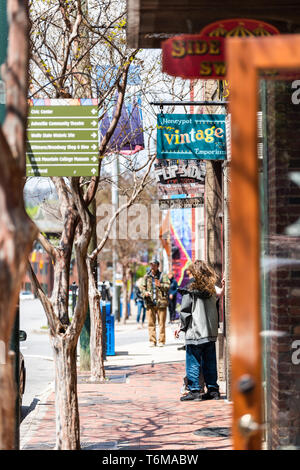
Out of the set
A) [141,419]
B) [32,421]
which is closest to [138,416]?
[141,419]

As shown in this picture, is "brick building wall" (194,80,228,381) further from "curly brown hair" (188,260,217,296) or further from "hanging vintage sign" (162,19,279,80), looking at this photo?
"hanging vintage sign" (162,19,279,80)

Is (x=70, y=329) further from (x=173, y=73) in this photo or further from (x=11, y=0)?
(x=11, y=0)

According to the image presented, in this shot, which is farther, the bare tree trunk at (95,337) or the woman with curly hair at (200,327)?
the bare tree trunk at (95,337)

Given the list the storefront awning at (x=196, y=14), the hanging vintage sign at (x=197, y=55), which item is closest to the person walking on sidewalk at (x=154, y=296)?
the storefront awning at (x=196, y=14)

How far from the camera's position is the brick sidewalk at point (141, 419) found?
8.05 m

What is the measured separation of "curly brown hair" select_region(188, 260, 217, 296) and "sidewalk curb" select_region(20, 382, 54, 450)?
101 inches

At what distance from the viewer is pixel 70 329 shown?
7.03 m

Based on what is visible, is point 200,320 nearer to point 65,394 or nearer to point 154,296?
point 65,394

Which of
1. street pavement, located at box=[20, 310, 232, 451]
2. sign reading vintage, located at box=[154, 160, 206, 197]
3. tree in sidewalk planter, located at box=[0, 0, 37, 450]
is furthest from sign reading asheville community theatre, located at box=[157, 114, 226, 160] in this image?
tree in sidewalk planter, located at box=[0, 0, 37, 450]

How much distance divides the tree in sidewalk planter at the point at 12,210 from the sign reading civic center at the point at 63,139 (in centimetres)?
211

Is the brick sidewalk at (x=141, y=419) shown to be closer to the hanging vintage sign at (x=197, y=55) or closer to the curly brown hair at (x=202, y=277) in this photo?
the curly brown hair at (x=202, y=277)

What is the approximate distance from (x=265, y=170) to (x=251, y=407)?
3175 mm

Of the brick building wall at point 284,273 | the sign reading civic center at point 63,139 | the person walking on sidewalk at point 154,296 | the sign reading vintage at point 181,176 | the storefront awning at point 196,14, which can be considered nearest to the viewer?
the storefront awning at point 196,14

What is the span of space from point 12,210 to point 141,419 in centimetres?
577
